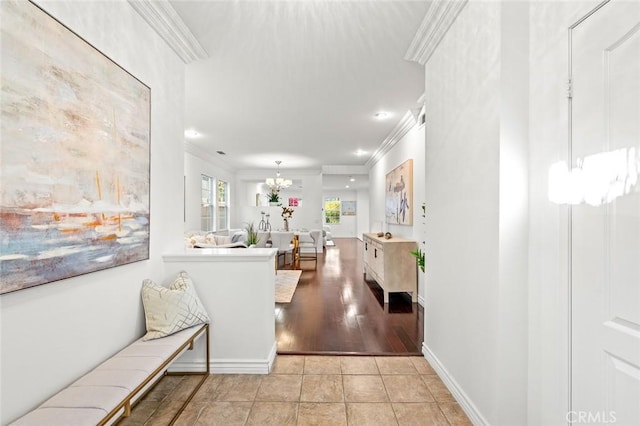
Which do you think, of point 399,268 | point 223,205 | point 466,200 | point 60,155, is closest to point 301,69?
point 466,200

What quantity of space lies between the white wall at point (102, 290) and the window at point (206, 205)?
5067 millimetres

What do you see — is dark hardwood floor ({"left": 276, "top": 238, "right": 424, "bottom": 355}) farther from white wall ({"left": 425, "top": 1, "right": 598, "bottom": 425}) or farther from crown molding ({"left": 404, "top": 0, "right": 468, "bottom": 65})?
crown molding ({"left": 404, "top": 0, "right": 468, "bottom": 65})

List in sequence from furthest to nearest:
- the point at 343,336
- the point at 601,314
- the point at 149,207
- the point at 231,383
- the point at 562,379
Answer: the point at 343,336
the point at 231,383
the point at 149,207
the point at 562,379
the point at 601,314

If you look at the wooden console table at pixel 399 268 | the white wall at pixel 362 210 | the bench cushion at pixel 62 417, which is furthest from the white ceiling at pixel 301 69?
the white wall at pixel 362 210

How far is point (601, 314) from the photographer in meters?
1.16

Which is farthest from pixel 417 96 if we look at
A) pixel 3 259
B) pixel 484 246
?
pixel 3 259

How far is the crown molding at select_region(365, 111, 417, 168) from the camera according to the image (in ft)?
14.2

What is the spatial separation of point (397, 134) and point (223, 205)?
18.9ft

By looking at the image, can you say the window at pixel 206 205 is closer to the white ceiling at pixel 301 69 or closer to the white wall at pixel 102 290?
the white ceiling at pixel 301 69

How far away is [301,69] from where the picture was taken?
9.41 ft

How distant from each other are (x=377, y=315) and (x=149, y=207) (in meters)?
2.78

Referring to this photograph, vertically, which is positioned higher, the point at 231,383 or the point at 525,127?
the point at 525,127

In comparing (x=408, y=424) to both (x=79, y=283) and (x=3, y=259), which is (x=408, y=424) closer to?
(x=79, y=283)

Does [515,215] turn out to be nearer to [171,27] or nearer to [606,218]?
[606,218]
